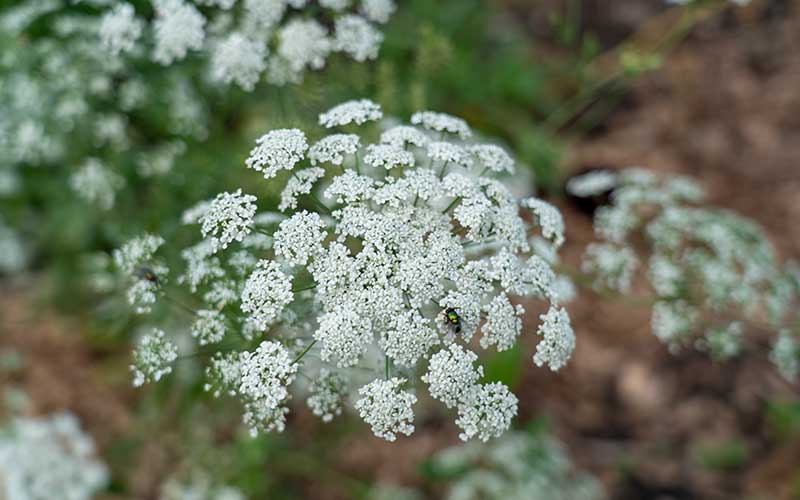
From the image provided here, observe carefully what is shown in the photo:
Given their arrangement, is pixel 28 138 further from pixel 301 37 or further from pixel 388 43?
pixel 388 43

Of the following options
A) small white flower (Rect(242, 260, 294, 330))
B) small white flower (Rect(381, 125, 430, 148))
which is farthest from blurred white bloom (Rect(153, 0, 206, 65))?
small white flower (Rect(242, 260, 294, 330))

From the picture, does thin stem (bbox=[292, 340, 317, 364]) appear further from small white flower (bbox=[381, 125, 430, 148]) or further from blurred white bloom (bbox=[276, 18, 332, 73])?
blurred white bloom (bbox=[276, 18, 332, 73])

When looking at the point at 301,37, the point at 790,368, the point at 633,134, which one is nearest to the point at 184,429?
the point at 301,37

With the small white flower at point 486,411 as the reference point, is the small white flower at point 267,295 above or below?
above

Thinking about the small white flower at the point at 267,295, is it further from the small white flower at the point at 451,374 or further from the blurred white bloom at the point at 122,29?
the blurred white bloom at the point at 122,29

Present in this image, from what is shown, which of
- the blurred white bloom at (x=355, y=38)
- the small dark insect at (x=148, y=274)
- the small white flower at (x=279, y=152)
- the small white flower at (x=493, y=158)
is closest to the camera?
the small white flower at (x=279, y=152)

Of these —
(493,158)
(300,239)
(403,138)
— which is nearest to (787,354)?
(493,158)

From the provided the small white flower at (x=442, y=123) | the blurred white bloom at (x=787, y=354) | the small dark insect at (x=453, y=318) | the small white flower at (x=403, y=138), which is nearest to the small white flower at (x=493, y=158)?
the small white flower at (x=442, y=123)
